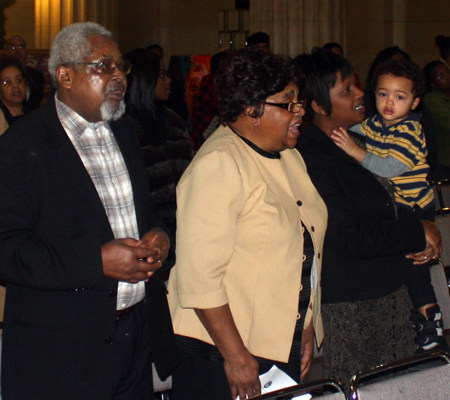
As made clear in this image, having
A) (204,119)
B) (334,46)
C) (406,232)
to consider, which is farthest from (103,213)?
(334,46)

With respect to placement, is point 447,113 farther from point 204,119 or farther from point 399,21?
point 399,21

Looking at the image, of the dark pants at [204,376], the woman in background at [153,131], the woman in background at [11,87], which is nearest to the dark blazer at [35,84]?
the woman in background at [11,87]

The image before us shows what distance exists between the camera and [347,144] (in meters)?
2.60

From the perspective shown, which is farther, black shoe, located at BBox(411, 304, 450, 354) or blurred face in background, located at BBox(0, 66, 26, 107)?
blurred face in background, located at BBox(0, 66, 26, 107)

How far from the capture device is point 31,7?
11016 millimetres

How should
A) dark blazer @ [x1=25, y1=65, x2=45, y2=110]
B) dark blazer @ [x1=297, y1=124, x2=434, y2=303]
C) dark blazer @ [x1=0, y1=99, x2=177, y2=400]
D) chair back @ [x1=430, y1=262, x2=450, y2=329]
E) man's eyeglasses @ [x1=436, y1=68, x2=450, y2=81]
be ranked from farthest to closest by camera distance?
dark blazer @ [x1=25, y1=65, x2=45, y2=110] → man's eyeglasses @ [x1=436, y1=68, x2=450, y2=81] → chair back @ [x1=430, y1=262, x2=450, y2=329] → dark blazer @ [x1=297, y1=124, x2=434, y2=303] → dark blazer @ [x1=0, y1=99, x2=177, y2=400]

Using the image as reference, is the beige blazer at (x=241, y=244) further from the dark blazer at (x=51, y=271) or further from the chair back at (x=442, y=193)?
the chair back at (x=442, y=193)

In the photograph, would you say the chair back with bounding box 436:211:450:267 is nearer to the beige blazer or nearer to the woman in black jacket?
the woman in black jacket

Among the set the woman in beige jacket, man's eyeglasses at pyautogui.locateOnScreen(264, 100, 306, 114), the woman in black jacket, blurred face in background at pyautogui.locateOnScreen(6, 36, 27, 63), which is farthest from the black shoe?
blurred face in background at pyautogui.locateOnScreen(6, 36, 27, 63)

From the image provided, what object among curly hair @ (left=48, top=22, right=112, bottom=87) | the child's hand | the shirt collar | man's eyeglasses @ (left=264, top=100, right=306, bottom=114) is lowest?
the child's hand

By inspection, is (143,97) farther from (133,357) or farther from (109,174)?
(133,357)

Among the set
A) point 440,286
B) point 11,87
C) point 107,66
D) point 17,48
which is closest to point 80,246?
point 107,66

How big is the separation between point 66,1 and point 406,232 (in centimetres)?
884

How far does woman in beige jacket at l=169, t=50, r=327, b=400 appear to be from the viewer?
6.51ft
